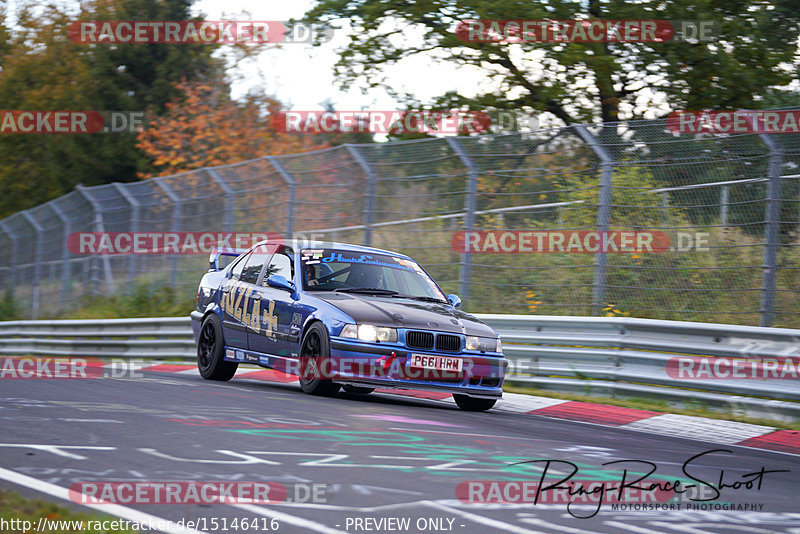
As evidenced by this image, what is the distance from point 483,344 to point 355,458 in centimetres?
378

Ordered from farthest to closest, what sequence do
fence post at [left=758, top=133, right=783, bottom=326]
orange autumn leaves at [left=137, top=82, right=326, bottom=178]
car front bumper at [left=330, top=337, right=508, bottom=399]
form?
orange autumn leaves at [left=137, top=82, right=326, bottom=178], fence post at [left=758, top=133, right=783, bottom=326], car front bumper at [left=330, top=337, right=508, bottom=399]

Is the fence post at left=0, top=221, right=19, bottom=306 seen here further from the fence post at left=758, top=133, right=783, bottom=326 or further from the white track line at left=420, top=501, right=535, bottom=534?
the white track line at left=420, top=501, right=535, bottom=534

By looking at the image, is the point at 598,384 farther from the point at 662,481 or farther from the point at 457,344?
the point at 662,481

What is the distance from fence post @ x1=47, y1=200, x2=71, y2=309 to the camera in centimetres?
2331

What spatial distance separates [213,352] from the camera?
11.9 metres

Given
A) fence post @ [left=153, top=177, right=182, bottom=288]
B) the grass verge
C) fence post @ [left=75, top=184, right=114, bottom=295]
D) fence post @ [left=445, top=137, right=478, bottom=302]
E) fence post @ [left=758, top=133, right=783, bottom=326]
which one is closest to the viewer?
the grass verge

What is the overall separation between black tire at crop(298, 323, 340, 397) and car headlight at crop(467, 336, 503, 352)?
4.24ft

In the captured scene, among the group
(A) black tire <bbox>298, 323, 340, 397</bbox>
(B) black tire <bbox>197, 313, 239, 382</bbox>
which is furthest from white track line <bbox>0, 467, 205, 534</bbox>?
(B) black tire <bbox>197, 313, 239, 382</bbox>

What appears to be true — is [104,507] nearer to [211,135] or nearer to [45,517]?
[45,517]

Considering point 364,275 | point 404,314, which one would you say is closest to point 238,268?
point 364,275

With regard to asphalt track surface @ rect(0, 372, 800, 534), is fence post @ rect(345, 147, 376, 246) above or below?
above

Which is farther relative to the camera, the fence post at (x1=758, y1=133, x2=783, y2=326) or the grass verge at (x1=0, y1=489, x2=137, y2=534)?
the fence post at (x1=758, y1=133, x2=783, y2=326)

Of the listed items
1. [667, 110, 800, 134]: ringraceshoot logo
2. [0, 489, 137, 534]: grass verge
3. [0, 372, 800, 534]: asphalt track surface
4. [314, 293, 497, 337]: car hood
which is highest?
[667, 110, 800, 134]: ringraceshoot logo

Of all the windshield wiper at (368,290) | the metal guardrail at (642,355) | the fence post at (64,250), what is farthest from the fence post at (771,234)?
the fence post at (64,250)
